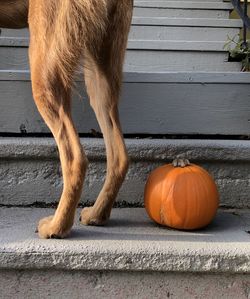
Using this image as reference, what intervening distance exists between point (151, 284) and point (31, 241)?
1.64 feet

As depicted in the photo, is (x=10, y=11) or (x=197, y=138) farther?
(x=197, y=138)

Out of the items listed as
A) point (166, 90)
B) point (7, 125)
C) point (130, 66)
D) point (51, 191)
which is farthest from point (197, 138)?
point (130, 66)

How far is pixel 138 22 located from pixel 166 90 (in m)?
1.81

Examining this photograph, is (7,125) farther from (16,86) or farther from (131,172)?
(131,172)

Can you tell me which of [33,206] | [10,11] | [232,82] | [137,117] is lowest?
[33,206]

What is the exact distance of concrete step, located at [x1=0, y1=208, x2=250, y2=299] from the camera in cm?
193

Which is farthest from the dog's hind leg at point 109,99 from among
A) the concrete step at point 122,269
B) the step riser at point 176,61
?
the step riser at point 176,61

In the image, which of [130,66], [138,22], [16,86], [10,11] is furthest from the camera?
[138,22]

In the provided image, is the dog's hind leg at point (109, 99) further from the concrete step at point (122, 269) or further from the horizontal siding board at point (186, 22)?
the horizontal siding board at point (186, 22)

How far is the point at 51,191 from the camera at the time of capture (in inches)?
102

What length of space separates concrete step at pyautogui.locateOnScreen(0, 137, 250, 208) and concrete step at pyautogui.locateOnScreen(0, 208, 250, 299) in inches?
21.4

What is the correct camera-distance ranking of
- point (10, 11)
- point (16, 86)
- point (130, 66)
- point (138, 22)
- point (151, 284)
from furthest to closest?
point (138, 22) < point (130, 66) < point (16, 86) < point (10, 11) < point (151, 284)

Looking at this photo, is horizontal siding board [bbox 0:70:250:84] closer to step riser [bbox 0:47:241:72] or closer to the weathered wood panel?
the weathered wood panel

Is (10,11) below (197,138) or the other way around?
the other way around
